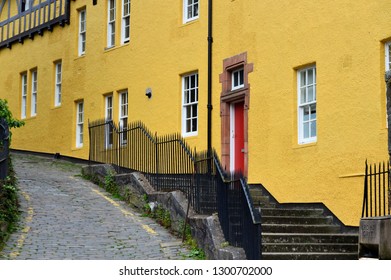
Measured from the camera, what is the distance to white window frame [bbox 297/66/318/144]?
56.1 feet

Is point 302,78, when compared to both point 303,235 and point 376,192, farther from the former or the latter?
point 303,235

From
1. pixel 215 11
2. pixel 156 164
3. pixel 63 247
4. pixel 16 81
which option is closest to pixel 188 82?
pixel 215 11

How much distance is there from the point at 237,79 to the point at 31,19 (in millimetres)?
12663

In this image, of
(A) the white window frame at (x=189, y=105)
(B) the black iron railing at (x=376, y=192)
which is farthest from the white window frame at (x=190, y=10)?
(B) the black iron railing at (x=376, y=192)

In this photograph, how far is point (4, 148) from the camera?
57.5ft

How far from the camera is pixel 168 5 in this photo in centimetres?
2233

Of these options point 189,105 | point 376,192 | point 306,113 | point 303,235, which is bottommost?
Answer: point 303,235

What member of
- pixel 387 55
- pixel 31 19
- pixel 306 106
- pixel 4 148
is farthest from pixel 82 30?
pixel 387 55

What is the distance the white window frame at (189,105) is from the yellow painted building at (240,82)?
0.03 meters

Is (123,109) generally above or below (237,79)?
below

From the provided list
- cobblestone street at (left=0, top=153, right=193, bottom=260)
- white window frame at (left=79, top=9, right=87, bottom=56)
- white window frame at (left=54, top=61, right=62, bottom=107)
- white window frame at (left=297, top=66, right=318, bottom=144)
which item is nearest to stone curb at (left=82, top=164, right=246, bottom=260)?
cobblestone street at (left=0, top=153, right=193, bottom=260)

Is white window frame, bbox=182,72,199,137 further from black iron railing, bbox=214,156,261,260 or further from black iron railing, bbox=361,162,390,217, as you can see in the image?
black iron railing, bbox=361,162,390,217

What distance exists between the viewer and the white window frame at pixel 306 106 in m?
17.1

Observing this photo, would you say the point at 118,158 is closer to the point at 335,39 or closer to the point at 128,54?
the point at 128,54
